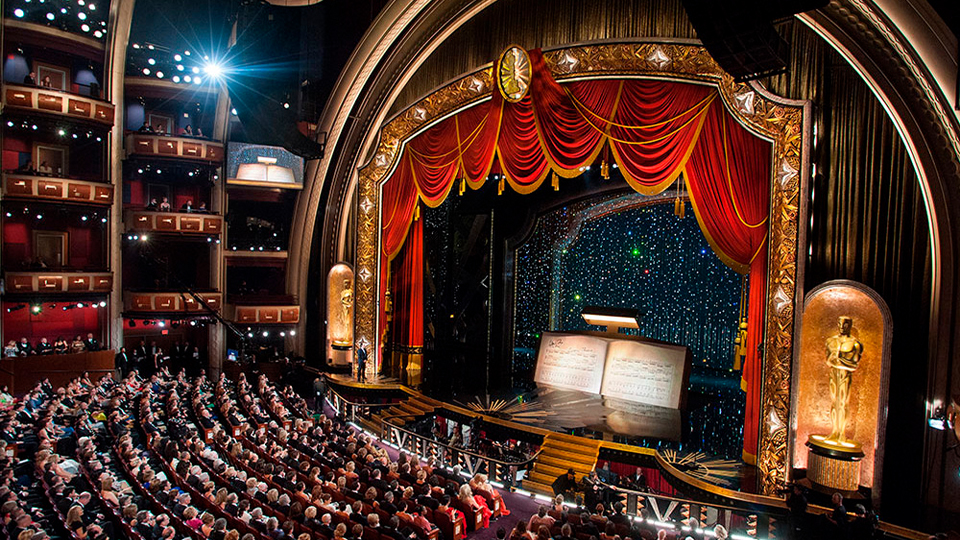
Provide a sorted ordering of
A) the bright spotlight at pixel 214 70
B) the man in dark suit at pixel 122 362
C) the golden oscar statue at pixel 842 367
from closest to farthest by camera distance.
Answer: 1. the golden oscar statue at pixel 842 367
2. the man in dark suit at pixel 122 362
3. the bright spotlight at pixel 214 70

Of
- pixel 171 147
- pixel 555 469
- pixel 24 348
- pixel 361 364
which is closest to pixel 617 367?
pixel 555 469

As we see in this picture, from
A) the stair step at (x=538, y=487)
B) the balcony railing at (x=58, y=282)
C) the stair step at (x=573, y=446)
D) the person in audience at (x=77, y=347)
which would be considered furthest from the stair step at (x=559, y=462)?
the balcony railing at (x=58, y=282)

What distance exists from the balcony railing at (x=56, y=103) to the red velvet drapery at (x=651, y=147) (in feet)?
38.7

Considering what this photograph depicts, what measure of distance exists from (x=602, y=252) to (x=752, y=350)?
7228mm

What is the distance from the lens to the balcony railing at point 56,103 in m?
17.5

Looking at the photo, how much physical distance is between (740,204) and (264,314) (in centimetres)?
1611

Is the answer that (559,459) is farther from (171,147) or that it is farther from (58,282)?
(171,147)

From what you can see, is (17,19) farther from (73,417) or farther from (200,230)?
(73,417)

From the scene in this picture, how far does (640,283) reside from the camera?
58.1 ft

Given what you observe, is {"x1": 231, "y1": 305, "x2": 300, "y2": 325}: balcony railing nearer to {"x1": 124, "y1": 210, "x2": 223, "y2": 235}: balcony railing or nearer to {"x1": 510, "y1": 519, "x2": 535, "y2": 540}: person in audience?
{"x1": 124, "y1": 210, "x2": 223, "y2": 235}: balcony railing

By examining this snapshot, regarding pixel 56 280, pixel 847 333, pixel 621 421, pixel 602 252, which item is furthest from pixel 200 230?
pixel 847 333

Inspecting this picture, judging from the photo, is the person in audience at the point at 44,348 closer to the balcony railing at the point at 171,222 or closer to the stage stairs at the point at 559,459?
the balcony railing at the point at 171,222

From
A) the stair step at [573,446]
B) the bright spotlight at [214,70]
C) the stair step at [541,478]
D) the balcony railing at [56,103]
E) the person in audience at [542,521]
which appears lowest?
the stair step at [541,478]

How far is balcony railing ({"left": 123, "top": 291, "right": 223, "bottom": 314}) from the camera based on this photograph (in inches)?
789
